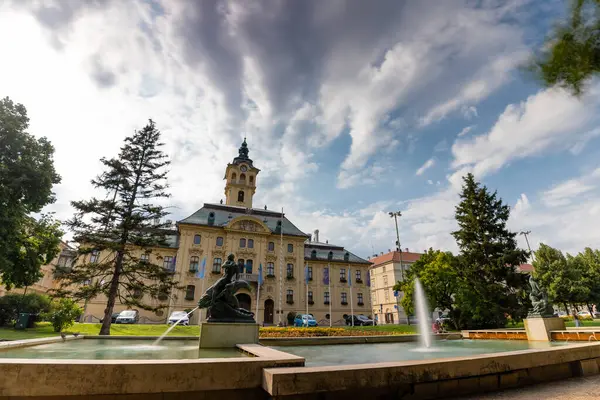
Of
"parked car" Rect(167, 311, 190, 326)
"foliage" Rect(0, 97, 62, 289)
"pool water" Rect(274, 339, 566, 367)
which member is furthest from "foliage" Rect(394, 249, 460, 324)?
"foliage" Rect(0, 97, 62, 289)

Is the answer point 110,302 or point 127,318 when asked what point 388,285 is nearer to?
point 127,318

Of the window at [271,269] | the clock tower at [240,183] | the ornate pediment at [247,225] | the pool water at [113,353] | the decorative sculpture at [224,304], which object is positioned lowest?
the pool water at [113,353]

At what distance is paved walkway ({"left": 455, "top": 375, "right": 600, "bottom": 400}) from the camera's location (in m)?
4.07

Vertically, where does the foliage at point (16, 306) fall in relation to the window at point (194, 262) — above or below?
below

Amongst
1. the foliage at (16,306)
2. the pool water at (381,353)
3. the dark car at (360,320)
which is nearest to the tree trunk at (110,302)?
the foliage at (16,306)

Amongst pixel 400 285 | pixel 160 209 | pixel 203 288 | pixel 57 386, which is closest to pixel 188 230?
pixel 203 288

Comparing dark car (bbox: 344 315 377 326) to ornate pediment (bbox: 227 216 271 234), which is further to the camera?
ornate pediment (bbox: 227 216 271 234)

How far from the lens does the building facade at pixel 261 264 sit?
4200cm

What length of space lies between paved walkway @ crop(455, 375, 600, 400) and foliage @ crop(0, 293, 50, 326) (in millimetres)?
30691

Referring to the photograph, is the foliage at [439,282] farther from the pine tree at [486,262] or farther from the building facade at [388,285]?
the building facade at [388,285]

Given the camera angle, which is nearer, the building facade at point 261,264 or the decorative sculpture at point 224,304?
the decorative sculpture at point 224,304

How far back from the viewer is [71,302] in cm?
1884

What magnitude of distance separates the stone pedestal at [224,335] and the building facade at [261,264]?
105 ft

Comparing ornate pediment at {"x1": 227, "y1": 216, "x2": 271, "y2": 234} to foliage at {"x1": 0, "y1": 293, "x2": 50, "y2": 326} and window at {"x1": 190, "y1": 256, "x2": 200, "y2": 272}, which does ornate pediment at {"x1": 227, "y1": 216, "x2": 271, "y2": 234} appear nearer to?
window at {"x1": 190, "y1": 256, "x2": 200, "y2": 272}
